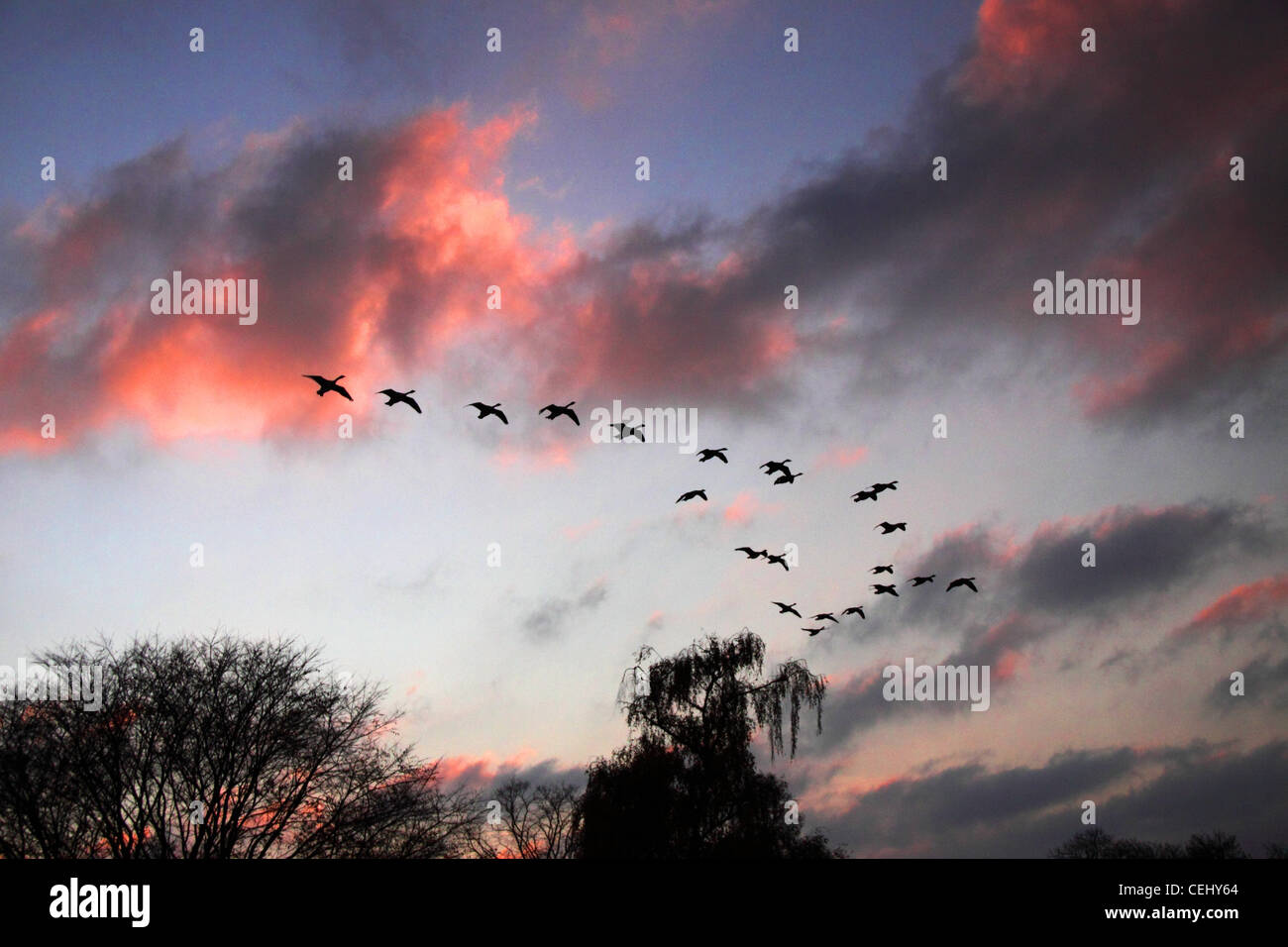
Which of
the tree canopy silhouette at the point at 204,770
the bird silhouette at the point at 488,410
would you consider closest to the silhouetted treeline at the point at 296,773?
the tree canopy silhouette at the point at 204,770

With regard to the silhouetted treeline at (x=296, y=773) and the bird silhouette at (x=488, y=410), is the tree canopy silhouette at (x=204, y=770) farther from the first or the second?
the bird silhouette at (x=488, y=410)

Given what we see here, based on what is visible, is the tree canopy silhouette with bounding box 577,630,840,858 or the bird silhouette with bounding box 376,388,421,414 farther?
the tree canopy silhouette with bounding box 577,630,840,858

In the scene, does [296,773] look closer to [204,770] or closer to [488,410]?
[204,770]

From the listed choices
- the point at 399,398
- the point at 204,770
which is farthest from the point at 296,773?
the point at 399,398

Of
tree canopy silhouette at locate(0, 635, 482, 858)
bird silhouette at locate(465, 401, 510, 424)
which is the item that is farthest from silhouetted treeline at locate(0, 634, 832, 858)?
bird silhouette at locate(465, 401, 510, 424)

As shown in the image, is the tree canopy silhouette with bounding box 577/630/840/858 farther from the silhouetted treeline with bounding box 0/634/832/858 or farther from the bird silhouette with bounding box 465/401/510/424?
the bird silhouette with bounding box 465/401/510/424

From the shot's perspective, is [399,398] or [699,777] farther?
[699,777]

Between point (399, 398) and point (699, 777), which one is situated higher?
point (399, 398)

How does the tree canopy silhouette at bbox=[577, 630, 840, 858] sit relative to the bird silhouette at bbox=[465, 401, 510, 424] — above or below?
below

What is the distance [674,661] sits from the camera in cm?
2825

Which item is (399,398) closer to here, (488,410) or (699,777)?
(488,410)
